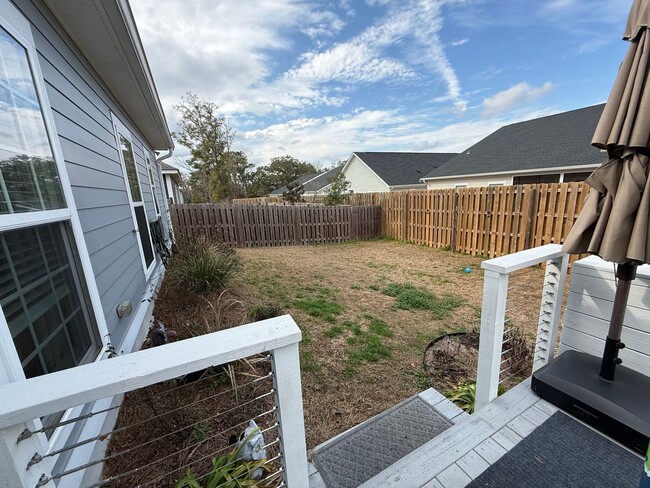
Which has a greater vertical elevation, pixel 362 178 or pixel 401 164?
pixel 401 164

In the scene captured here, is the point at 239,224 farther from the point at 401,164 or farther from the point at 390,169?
the point at 401,164

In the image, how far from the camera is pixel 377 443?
1.85m

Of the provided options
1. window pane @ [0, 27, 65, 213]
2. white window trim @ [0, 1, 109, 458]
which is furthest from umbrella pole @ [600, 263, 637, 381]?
window pane @ [0, 27, 65, 213]

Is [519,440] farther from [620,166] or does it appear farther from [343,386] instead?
[620,166]

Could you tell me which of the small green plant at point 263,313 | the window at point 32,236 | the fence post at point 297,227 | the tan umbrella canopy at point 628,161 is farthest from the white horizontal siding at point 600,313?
the fence post at point 297,227

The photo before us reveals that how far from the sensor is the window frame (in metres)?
1.12

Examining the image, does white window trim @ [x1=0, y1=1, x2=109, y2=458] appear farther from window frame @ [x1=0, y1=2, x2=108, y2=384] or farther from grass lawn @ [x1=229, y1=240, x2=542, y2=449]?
grass lawn @ [x1=229, y1=240, x2=542, y2=449]

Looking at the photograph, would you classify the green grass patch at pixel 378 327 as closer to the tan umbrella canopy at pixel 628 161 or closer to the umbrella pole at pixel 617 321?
the umbrella pole at pixel 617 321

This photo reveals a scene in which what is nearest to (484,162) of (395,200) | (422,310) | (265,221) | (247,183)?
(395,200)

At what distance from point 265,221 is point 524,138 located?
12.2 m

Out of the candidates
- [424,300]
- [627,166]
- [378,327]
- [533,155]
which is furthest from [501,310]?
[533,155]

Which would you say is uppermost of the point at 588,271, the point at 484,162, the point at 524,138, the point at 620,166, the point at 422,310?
the point at 524,138

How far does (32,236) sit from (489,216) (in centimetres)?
750

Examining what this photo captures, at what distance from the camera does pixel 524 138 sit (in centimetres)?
1209
